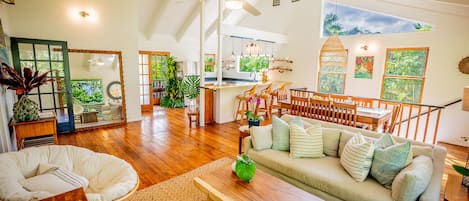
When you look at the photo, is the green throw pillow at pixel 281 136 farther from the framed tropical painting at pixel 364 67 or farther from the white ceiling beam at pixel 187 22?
the white ceiling beam at pixel 187 22

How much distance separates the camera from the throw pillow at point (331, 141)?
2.66 meters

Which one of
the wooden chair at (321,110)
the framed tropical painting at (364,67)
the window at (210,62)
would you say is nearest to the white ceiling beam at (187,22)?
the window at (210,62)

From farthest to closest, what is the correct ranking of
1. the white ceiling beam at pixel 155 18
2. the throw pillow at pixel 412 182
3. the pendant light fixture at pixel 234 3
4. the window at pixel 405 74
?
the white ceiling beam at pixel 155 18 → the window at pixel 405 74 → the pendant light fixture at pixel 234 3 → the throw pillow at pixel 412 182

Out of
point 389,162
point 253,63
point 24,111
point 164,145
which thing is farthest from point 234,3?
point 253,63

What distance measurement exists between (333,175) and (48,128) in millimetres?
3996

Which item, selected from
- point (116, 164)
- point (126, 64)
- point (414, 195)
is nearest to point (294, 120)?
point (414, 195)

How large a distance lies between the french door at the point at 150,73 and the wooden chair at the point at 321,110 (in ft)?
17.0

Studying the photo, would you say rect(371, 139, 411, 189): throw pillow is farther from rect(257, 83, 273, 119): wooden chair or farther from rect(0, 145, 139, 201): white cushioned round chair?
rect(257, 83, 273, 119): wooden chair

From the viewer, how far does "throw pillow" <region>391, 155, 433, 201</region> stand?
172cm

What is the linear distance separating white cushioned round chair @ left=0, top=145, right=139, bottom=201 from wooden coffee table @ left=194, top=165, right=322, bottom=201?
2.05ft

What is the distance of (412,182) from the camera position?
171 cm

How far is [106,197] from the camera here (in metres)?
1.64

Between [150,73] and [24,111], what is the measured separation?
4276 mm

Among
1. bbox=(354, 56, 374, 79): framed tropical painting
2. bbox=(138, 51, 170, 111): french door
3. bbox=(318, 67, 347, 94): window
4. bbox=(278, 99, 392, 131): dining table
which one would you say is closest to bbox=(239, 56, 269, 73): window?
bbox=(318, 67, 347, 94): window
